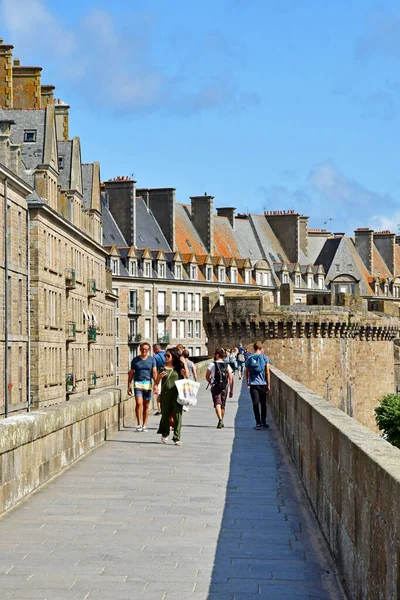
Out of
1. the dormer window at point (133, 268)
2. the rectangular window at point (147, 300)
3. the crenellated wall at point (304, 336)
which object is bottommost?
the crenellated wall at point (304, 336)

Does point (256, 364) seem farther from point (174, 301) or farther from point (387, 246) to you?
point (387, 246)

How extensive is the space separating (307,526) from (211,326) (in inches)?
2358

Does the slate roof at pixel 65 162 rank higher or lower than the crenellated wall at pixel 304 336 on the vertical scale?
higher

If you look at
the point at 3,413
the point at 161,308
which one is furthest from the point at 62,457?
the point at 161,308

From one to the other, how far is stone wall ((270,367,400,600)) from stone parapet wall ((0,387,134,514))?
288 centimetres

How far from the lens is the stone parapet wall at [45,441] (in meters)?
11.6

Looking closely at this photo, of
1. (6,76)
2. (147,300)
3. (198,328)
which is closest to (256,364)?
(6,76)

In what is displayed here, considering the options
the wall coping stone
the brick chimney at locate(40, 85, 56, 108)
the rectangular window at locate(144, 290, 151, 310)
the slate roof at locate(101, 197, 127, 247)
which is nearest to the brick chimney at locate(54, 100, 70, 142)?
the brick chimney at locate(40, 85, 56, 108)

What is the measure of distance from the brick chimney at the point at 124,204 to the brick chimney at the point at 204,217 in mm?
12891

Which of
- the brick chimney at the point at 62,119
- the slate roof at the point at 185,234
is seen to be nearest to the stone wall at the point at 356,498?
the brick chimney at the point at 62,119

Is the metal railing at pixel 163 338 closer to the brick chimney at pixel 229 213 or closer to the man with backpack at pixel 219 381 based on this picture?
the brick chimney at pixel 229 213

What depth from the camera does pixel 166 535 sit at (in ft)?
34.3

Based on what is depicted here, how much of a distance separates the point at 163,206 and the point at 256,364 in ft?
269

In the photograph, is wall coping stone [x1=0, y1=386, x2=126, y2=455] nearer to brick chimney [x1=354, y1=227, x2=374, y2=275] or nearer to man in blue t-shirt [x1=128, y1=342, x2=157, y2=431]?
man in blue t-shirt [x1=128, y1=342, x2=157, y2=431]
